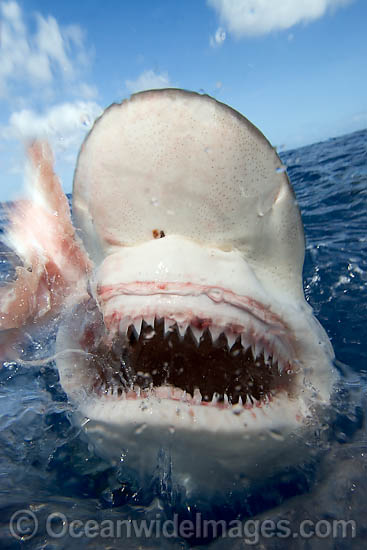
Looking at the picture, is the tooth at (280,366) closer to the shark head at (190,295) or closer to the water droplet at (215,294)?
the shark head at (190,295)

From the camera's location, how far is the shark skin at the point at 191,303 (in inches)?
47.7

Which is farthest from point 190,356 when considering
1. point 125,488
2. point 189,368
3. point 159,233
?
point 125,488

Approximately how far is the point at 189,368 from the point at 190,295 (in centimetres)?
38

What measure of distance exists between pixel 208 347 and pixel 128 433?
444mm

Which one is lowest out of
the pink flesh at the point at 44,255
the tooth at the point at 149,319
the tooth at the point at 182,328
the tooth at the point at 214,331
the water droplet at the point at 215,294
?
the tooth at the point at 214,331

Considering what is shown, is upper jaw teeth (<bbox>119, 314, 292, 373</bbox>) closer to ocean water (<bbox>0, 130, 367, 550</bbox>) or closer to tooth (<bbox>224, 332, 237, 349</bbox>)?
tooth (<bbox>224, 332, 237, 349</bbox>)

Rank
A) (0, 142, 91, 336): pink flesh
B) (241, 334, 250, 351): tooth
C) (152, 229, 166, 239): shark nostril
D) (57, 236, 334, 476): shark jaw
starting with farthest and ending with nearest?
(0, 142, 91, 336): pink flesh → (152, 229, 166, 239): shark nostril → (241, 334, 250, 351): tooth → (57, 236, 334, 476): shark jaw

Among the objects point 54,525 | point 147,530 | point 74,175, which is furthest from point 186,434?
point 74,175

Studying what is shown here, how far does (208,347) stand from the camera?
4.82 ft

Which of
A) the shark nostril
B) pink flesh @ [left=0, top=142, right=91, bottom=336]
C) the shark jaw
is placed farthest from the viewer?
pink flesh @ [left=0, top=142, right=91, bottom=336]

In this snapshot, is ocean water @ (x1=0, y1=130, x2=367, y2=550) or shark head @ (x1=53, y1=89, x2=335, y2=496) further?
ocean water @ (x1=0, y1=130, x2=367, y2=550)

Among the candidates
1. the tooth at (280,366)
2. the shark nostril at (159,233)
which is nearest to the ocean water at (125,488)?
the tooth at (280,366)

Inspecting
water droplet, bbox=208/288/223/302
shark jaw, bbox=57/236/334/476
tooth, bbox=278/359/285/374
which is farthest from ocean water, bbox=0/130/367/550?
water droplet, bbox=208/288/223/302

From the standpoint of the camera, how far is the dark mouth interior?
1418mm
